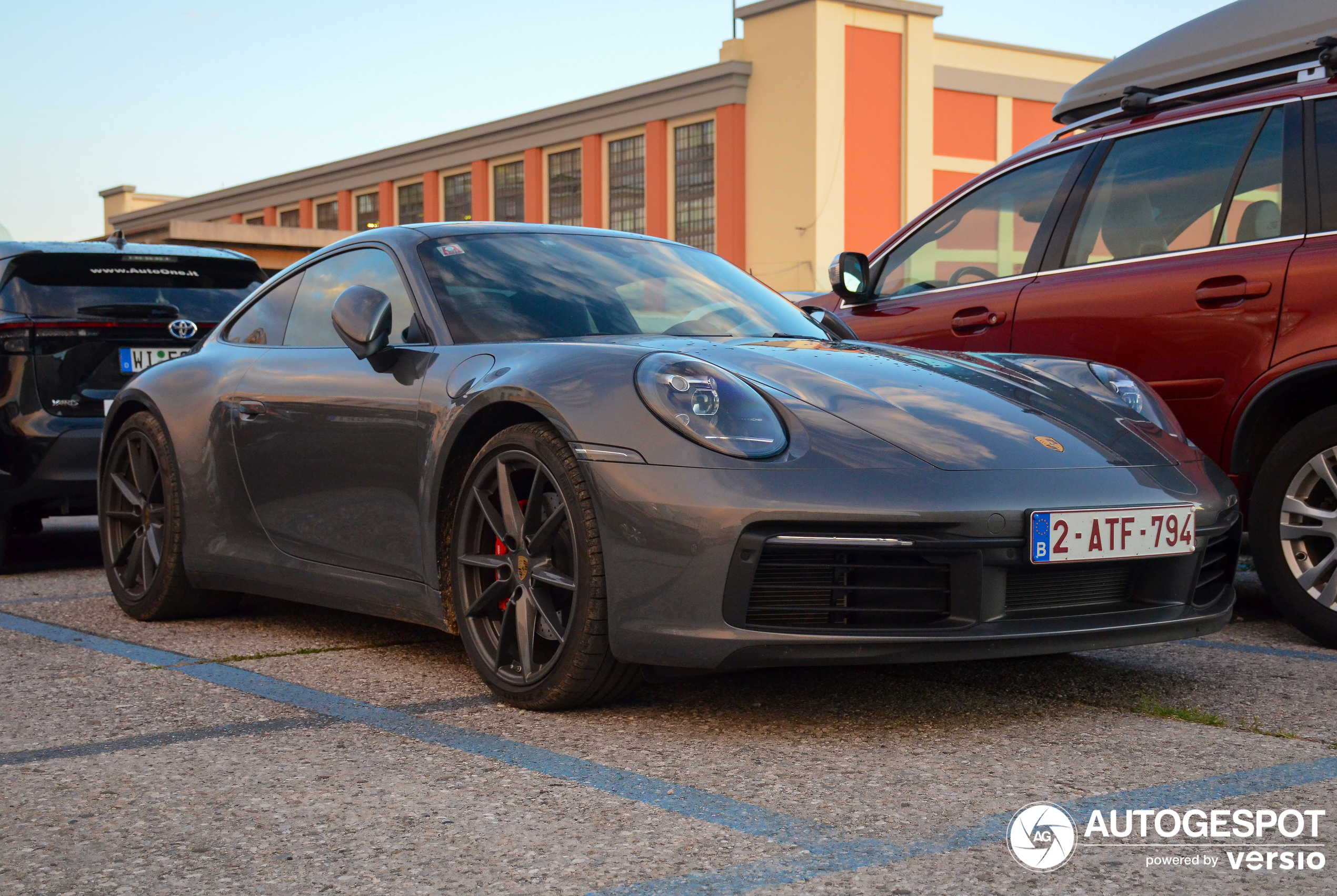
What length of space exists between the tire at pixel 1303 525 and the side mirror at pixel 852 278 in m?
1.93

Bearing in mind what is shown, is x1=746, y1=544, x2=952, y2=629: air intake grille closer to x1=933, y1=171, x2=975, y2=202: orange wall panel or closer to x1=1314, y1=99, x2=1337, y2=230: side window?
x1=1314, y1=99, x2=1337, y2=230: side window

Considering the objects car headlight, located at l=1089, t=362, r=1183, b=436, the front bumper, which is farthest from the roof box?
the front bumper

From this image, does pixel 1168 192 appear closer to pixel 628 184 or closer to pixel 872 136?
pixel 872 136

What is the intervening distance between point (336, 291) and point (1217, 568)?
274 cm

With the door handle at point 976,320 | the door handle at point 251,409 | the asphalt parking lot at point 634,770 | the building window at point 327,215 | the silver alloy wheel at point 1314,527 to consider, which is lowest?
the asphalt parking lot at point 634,770

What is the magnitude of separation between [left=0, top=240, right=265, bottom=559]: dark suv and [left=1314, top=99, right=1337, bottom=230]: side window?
4770mm

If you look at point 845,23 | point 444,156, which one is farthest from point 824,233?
point 444,156

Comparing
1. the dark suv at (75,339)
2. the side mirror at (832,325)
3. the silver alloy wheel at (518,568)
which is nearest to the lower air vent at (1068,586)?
the silver alloy wheel at (518,568)

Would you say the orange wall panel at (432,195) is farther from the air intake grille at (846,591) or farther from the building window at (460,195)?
the air intake grille at (846,591)

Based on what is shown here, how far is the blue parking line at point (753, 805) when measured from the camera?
2262mm

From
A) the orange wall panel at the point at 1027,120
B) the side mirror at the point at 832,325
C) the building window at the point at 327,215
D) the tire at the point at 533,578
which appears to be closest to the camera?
the tire at the point at 533,578

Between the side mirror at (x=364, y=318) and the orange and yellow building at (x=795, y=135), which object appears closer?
the side mirror at (x=364, y=318)

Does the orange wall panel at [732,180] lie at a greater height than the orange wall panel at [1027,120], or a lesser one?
lesser

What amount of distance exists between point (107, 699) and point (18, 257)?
359 cm
